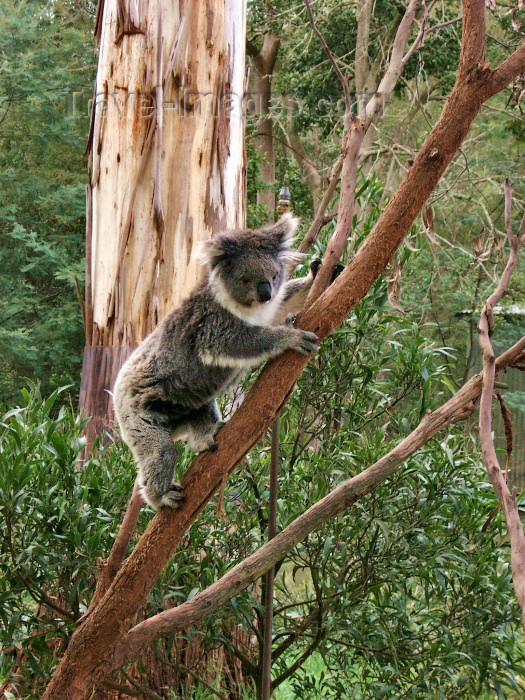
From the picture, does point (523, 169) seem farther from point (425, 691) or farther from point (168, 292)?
point (425, 691)

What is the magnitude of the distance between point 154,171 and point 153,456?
1.64 metres

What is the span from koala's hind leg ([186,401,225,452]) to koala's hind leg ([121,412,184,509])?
0.10 m

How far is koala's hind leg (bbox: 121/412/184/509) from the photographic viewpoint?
6.06 ft

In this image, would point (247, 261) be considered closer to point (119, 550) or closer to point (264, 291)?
point (264, 291)

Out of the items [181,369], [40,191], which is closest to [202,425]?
[181,369]

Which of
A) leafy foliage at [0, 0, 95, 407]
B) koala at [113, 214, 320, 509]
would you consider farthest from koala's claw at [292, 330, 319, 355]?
leafy foliage at [0, 0, 95, 407]

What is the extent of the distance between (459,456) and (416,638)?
1.94ft

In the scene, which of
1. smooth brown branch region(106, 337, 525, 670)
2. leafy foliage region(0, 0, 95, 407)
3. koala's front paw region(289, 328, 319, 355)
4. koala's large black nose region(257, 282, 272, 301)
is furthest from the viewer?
leafy foliage region(0, 0, 95, 407)

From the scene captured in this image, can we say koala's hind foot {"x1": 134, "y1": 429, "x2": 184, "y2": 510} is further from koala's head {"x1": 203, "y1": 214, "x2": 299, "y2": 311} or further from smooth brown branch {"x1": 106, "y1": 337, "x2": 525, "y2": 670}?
koala's head {"x1": 203, "y1": 214, "x2": 299, "y2": 311}

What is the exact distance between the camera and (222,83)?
329 centimetres

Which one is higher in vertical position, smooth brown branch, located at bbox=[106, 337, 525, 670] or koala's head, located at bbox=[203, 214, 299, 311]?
koala's head, located at bbox=[203, 214, 299, 311]

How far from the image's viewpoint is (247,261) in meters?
2.05

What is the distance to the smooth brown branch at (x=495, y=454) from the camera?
2.44 ft

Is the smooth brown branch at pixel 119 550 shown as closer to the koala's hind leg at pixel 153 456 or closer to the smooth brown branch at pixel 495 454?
the koala's hind leg at pixel 153 456
